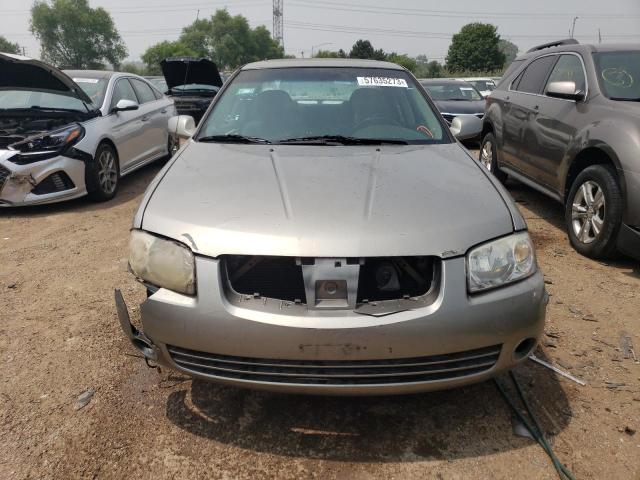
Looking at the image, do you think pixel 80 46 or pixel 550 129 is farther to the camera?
pixel 80 46

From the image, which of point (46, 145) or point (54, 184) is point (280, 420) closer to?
point (54, 184)

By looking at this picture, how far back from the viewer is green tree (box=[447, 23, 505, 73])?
199 feet

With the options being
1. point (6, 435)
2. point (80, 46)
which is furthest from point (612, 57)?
point (80, 46)

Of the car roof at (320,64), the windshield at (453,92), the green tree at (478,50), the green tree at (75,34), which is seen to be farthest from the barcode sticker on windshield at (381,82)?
the green tree at (75,34)

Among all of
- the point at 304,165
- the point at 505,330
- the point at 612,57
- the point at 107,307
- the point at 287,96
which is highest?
the point at 612,57

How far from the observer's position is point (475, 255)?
190cm

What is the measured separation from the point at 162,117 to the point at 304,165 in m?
5.88

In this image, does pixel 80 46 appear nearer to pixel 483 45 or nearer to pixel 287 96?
pixel 483 45

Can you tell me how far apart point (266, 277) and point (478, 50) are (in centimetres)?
6601

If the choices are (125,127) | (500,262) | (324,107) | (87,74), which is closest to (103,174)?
(125,127)

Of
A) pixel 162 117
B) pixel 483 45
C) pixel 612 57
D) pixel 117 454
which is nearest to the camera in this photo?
pixel 117 454

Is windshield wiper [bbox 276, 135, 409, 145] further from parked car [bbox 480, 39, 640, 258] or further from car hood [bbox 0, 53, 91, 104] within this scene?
car hood [bbox 0, 53, 91, 104]

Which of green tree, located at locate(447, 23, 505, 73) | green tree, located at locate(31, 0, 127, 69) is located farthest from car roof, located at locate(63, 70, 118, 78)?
green tree, located at locate(31, 0, 127, 69)

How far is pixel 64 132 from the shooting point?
5.54 metres
